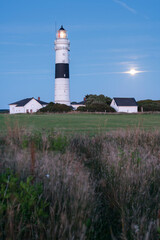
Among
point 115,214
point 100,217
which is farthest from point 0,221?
point 115,214

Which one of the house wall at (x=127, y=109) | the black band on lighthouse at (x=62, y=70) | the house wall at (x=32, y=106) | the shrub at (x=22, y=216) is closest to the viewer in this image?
the shrub at (x=22, y=216)

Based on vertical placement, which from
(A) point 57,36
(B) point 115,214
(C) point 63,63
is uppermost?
(A) point 57,36

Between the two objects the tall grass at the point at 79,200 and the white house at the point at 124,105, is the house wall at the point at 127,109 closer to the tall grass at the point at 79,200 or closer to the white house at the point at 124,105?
the white house at the point at 124,105

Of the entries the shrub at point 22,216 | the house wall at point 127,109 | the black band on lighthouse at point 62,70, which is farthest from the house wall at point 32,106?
the shrub at point 22,216

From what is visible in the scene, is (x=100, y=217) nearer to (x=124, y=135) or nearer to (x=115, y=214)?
(x=115, y=214)

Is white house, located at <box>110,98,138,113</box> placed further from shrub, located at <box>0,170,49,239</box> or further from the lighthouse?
shrub, located at <box>0,170,49,239</box>

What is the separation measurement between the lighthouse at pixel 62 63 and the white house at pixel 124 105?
1071 centimetres

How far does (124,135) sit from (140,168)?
10.2ft

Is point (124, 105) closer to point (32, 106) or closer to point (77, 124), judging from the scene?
point (32, 106)

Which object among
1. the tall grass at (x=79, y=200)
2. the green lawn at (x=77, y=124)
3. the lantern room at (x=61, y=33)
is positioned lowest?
the tall grass at (x=79, y=200)

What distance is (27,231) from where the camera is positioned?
2.85m

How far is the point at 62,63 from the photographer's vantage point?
4238 centimetres

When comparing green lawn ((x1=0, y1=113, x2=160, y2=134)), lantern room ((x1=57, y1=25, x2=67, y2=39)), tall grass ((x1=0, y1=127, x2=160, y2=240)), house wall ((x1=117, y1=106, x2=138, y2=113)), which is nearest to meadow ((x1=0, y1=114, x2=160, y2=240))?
tall grass ((x1=0, y1=127, x2=160, y2=240))

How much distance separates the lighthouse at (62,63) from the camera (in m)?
42.4
